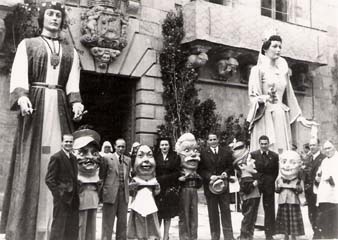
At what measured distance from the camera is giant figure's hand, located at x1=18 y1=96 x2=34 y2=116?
4.55 m

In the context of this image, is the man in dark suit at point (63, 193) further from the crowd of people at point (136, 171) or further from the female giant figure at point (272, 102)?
the female giant figure at point (272, 102)

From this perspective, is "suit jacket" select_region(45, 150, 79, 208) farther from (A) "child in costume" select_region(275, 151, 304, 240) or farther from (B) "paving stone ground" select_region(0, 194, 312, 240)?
(A) "child in costume" select_region(275, 151, 304, 240)

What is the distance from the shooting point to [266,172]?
661 cm

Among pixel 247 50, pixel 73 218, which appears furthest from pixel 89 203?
pixel 247 50

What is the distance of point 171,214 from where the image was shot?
650 centimetres

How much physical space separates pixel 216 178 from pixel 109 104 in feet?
20.2

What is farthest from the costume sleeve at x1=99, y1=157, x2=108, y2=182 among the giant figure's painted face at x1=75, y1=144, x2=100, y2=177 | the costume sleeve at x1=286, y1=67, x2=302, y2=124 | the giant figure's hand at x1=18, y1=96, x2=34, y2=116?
the costume sleeve at x1=286, y1=67, x2=302, y2=124

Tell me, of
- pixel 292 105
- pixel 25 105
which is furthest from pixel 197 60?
pixel 25 105

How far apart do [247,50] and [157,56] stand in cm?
243

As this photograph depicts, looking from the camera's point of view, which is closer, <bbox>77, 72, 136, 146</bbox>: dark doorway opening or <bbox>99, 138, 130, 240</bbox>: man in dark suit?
<bbox>99, 138, 130, 240</bbox>: man in dark suit

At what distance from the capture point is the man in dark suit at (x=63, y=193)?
444cm

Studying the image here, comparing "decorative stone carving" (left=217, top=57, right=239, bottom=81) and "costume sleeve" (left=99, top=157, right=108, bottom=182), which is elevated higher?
"decorative stone carving" (left=217, top=57, right=239, bottom=81)

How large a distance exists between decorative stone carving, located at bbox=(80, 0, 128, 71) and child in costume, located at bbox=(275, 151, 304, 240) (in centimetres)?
545

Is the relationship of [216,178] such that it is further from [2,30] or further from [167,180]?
[2,30]
